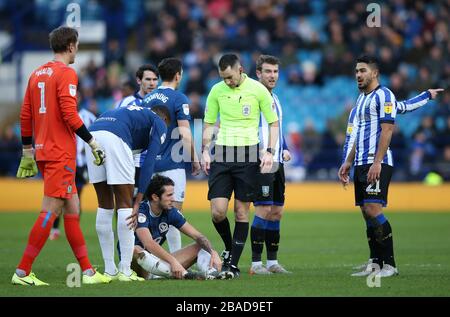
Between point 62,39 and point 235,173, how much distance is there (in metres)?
2.50

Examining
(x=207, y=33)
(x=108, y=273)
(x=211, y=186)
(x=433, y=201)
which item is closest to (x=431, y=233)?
(x=433, y=201)

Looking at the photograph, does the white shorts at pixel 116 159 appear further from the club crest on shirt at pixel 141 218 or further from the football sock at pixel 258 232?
the football sock at pixel 258 232

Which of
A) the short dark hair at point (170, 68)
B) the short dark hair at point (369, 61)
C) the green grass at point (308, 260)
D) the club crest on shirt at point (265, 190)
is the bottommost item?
the green grass at point (308, 260)

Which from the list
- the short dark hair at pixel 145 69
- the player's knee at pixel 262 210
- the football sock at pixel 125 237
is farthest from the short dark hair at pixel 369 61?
A: the football sock at pixel 125 237

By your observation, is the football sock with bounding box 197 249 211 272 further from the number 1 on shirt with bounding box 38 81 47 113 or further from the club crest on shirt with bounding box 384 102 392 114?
the club crest on shirt with bounding box 384 102 392 114

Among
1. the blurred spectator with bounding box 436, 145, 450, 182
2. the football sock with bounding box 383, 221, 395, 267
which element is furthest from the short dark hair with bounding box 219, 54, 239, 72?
the blurred spectator with bounding box 436, 145, 450, 182

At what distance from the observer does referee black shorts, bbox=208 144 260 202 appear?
1018 centimetres

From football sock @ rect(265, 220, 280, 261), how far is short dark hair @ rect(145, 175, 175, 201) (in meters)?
1.90

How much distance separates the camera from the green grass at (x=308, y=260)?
27.9 ft

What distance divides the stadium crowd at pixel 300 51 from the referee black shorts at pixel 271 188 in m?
11.6

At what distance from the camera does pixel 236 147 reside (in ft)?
33.7

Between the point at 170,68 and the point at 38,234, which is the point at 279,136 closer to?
the point at 170,68

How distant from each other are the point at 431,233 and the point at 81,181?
20.8ft
